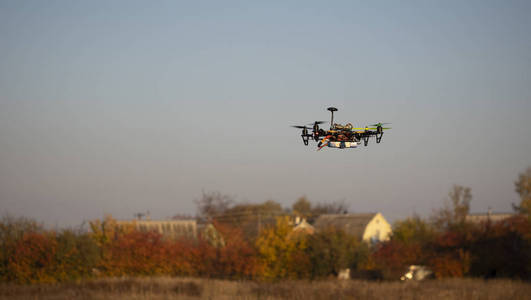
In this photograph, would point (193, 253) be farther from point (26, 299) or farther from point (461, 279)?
point (461, 279)

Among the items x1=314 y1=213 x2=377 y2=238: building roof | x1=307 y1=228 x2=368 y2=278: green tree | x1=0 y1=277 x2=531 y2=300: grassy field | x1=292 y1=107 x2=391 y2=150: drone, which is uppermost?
x1=292 y1=107 x2=391 y2=150: drone

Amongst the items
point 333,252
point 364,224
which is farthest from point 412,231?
point 364,224


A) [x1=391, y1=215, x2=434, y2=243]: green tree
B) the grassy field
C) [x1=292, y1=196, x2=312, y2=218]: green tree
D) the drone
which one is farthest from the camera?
[x1=292, y1=196, x2=312, y2=218]: green tree

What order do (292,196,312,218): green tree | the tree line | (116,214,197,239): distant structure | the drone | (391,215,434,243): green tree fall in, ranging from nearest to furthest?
the drone
the tree line
(391,215,434,243): green tree
(116,214,197,239): distant structure
(292,196,312,218): green tree

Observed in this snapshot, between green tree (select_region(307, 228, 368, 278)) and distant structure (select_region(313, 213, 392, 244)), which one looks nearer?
green tree (select_region(307, 228, 368, 278))

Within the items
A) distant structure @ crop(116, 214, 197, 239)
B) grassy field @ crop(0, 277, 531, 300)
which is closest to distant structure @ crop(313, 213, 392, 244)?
distant structure @ crop(116, 214, 197, 239)

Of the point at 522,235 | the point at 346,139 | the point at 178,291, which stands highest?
the point at 346,139

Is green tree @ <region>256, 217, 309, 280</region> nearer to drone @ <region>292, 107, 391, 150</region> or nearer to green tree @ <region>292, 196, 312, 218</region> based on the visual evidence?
drone @ <region>292, 107, 391, 150</region>

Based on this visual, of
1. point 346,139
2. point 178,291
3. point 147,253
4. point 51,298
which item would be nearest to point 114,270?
point 147,253
